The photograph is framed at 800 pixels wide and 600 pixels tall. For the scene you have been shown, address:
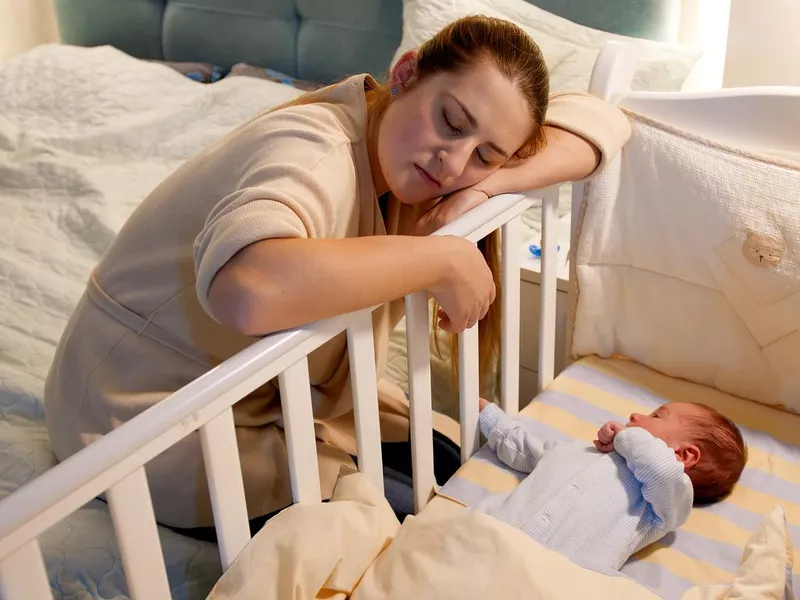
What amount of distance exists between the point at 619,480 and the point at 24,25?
8.71 ft

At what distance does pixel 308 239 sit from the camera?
694mm

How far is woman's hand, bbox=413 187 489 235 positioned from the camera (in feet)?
3.07

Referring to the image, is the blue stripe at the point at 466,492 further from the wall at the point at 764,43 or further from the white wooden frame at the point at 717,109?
the wall at the point at 764,43

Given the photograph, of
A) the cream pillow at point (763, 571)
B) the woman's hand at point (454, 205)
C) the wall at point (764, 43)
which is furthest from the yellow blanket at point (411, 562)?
the wall at point (764, 43)

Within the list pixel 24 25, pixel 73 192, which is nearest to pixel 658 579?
pixel 73 192

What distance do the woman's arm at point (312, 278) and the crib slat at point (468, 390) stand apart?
0.21 m

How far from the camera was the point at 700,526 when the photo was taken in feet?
3.22

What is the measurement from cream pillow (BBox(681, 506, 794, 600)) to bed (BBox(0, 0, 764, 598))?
2.12 ft

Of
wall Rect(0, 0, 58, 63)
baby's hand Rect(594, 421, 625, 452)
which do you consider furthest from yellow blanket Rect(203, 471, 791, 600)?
wall Rect(0, 0, 58, 63)

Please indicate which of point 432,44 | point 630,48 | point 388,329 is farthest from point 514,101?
point 630,48

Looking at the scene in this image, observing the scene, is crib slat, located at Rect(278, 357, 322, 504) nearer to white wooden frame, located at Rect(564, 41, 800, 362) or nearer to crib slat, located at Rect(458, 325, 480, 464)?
crib slat, located at Rect(458, 325, 480, 464)

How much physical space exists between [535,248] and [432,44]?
2.09 ft

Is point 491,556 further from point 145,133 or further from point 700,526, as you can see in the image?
point 145,133

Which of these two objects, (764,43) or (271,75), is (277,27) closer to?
(271,75)
